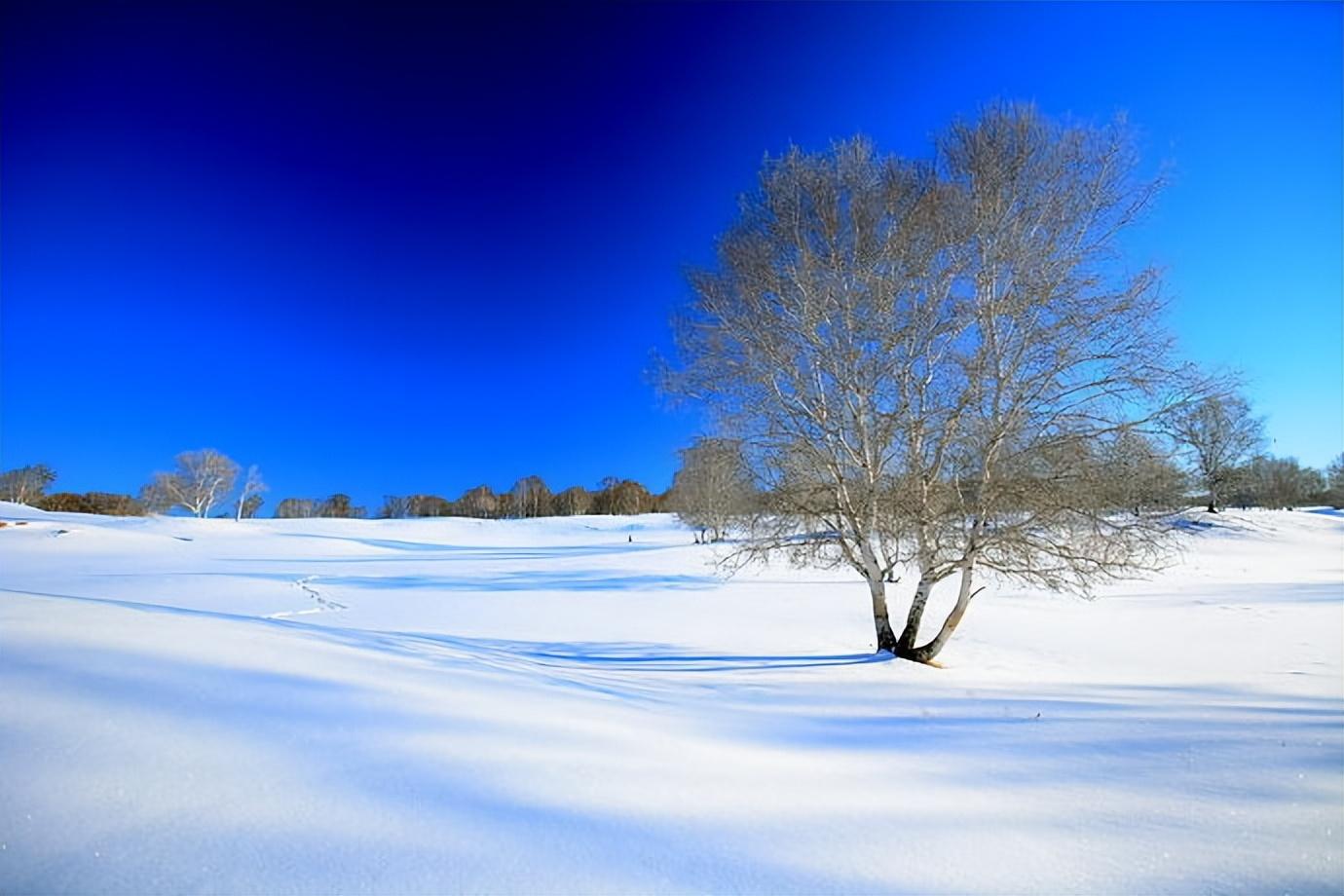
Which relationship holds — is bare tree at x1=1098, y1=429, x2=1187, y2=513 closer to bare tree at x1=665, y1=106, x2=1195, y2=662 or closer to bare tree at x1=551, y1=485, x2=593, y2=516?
bare tree at x1=665, y1=106, x2=1195, y2=662

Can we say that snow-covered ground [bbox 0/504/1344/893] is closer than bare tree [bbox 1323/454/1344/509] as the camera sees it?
Yes

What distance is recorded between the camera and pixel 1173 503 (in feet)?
22.3

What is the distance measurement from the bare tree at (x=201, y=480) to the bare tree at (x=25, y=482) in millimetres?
12686

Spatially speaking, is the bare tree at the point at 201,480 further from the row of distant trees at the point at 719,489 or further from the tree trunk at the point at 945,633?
the tree trunk at the point at 945,633

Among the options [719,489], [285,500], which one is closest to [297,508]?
[285,500]

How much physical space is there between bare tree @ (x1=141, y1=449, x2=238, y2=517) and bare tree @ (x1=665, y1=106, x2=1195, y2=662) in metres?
68.1

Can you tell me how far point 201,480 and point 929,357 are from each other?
72.1 m

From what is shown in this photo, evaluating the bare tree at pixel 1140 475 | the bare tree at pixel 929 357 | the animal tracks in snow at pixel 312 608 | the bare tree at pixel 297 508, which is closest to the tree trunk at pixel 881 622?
the bare tree at pixel 929 357

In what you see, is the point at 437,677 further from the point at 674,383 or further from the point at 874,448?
the point at 874,448

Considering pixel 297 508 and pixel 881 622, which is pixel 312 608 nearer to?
pixel 881 622

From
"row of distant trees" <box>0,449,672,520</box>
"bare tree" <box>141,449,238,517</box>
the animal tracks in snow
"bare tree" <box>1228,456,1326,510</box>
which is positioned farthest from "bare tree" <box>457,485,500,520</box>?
"bare tree" <box>1228,456,1326,510</box>

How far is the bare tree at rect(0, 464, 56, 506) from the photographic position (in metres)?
58.5

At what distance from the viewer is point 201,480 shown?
57.5 m

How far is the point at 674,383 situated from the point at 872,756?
19.2 ft
